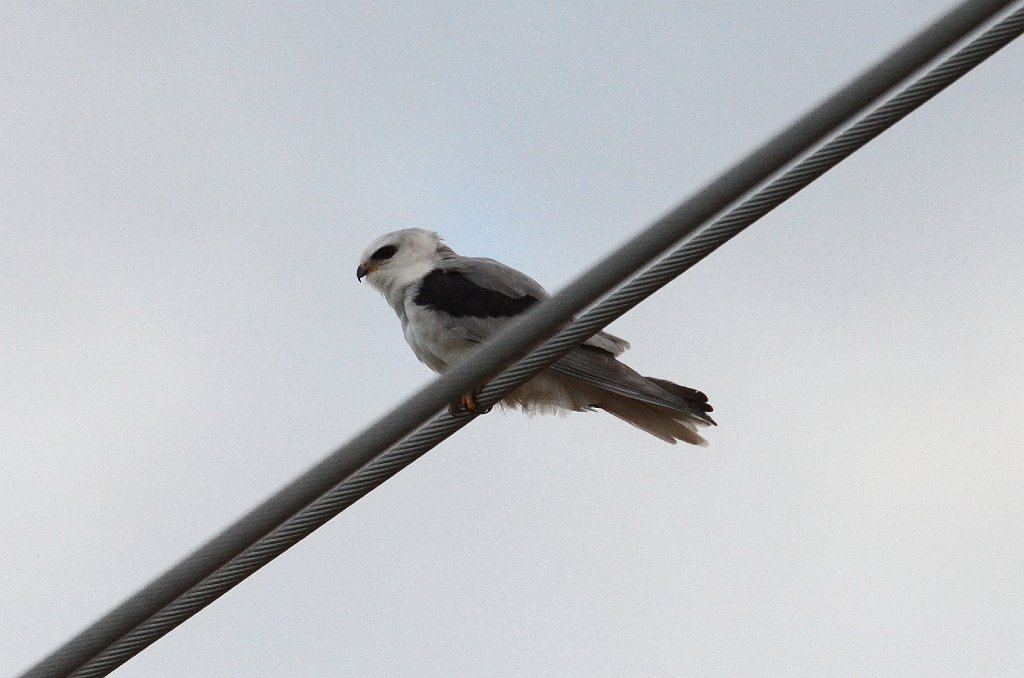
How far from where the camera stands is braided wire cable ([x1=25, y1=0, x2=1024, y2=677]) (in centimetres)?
250

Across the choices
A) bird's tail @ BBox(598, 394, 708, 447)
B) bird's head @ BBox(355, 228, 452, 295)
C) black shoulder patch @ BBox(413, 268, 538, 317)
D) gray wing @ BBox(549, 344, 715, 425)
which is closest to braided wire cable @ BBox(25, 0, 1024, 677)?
gray wing @ BBox(549, 344, 715, 425)

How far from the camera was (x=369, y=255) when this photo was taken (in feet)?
20.8

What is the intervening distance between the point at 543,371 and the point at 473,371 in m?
2.49

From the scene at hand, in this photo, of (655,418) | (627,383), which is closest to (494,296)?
(627,383)

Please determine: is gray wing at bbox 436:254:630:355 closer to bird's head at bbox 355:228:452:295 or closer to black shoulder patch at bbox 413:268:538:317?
black shoulder patch at bbox 413:268:538:317

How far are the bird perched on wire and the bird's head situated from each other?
208 millimetres

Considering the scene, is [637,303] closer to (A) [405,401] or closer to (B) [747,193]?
(B) [747,193]

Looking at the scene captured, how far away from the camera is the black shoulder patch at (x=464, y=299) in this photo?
5.47 m

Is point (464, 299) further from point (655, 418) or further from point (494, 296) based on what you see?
point (655, 418)

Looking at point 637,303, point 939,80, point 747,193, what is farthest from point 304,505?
point 939,80

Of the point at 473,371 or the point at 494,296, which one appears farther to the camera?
the point at 494,296

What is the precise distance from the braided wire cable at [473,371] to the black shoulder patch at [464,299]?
2661mm

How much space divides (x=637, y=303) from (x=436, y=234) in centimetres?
382

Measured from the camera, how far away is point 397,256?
246 inches
